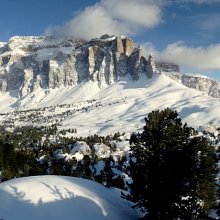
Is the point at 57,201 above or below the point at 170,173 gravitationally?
below

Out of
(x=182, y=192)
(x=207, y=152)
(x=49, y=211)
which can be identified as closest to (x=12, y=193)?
(x=49, y=211)

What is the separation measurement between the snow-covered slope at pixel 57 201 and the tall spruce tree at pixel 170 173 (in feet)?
14.7

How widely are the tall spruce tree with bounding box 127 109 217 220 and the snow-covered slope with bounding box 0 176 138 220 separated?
4.49 m

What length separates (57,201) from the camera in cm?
4819

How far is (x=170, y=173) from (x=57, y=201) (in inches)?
520

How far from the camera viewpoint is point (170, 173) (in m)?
47.3

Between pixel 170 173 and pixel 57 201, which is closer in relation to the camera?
pixel 170 173

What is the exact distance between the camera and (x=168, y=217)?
4659cm

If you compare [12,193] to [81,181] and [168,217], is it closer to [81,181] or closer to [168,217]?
[81,181]

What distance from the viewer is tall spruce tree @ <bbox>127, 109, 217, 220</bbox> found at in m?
46.4

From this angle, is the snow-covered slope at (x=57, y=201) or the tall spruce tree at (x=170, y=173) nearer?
the snow-covered slope at (x=57, y=201)

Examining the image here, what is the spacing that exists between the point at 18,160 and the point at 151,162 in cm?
10739

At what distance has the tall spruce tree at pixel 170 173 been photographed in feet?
152

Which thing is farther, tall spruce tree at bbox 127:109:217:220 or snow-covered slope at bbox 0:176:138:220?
tall spruce tree at bbox 127:109:217:220
